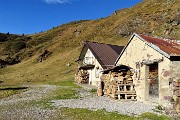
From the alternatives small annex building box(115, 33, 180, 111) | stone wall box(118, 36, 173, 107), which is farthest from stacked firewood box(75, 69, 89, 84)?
small annex building box(115, 33, 180, 111)

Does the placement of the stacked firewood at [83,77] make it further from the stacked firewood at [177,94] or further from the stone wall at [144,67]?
the stacked firewood at [177,94]

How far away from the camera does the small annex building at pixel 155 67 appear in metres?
26.3

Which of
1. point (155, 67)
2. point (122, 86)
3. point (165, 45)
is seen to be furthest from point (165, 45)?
point (122, 86)

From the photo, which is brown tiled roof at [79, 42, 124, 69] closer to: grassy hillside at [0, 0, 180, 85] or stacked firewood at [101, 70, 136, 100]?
grassy hillside at [0, 0, 180, 85]

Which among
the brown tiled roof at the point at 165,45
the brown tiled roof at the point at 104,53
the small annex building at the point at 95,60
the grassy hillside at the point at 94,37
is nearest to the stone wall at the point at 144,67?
the brown tiled roof at the point at 165,45

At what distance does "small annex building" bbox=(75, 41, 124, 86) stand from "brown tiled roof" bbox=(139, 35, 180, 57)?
20793 mm

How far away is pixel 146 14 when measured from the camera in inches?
4316

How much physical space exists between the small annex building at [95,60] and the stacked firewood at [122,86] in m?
17.4

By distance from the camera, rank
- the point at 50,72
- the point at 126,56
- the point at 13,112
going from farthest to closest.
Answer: the point at 50,72
the point at 126,56
the point at 13,112

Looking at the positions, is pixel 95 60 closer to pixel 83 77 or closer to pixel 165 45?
pixel 83 77

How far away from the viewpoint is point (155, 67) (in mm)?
30469

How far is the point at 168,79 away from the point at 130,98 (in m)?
7.09

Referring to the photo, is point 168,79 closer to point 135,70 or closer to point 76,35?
point 135,70

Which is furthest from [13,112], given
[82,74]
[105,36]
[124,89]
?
[105,36]
